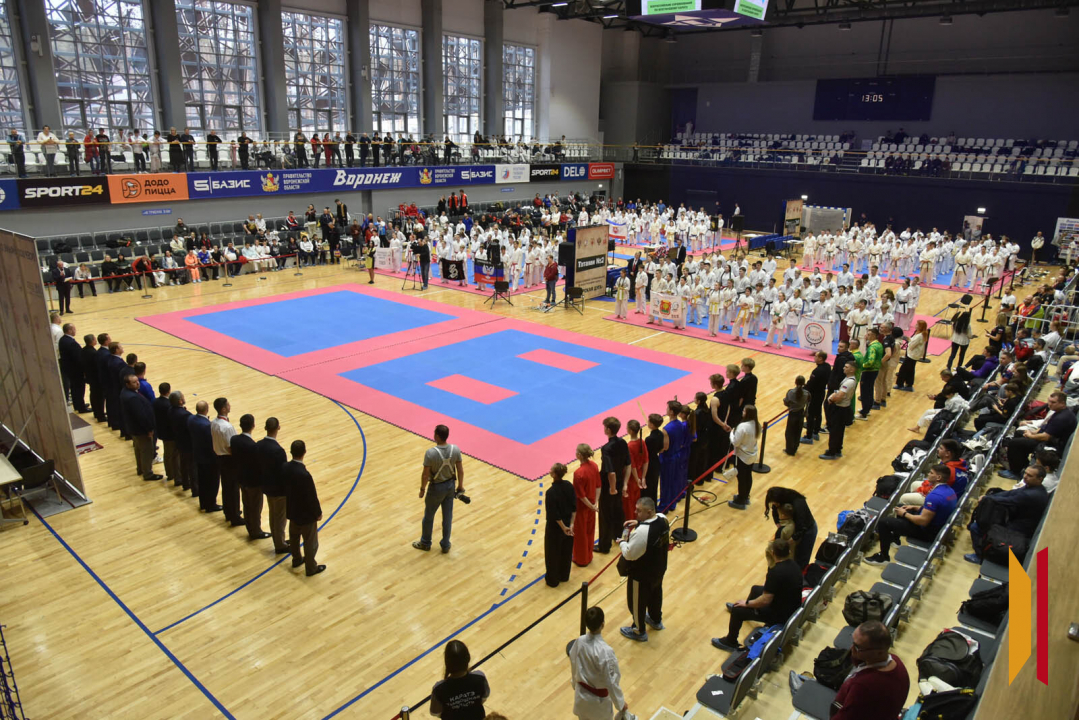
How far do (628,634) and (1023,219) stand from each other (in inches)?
1291

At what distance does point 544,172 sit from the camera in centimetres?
3734

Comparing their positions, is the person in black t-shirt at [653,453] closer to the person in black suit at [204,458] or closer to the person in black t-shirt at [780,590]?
the person in black t-shirt at [780,590]

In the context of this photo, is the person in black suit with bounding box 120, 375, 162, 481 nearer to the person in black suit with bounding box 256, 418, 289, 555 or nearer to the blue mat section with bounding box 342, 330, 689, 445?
the person in black suit with bounding box 256, 418, 289, 555

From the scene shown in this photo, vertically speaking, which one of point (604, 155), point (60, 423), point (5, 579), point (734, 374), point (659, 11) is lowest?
point (5, 579)

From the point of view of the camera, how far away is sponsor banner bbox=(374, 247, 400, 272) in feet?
84.8

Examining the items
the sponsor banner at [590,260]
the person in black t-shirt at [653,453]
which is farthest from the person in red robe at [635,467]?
the sponsor banner at [590,260]

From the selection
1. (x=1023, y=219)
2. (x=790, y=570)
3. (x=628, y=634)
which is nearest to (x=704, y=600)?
(x=628, y=634)

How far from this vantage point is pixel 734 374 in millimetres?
9805

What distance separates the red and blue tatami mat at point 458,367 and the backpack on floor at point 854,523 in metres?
4.32

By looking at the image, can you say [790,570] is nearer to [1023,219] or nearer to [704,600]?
[704,600]

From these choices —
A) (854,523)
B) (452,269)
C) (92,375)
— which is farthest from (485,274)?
(854,523)

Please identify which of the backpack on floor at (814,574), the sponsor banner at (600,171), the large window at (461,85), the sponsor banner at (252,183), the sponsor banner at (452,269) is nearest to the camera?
the backpack on floor at (814,574)

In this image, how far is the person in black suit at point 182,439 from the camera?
9031 mm

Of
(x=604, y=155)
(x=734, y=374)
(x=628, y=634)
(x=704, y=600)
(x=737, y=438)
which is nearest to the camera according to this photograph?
(x=628, y=634)
